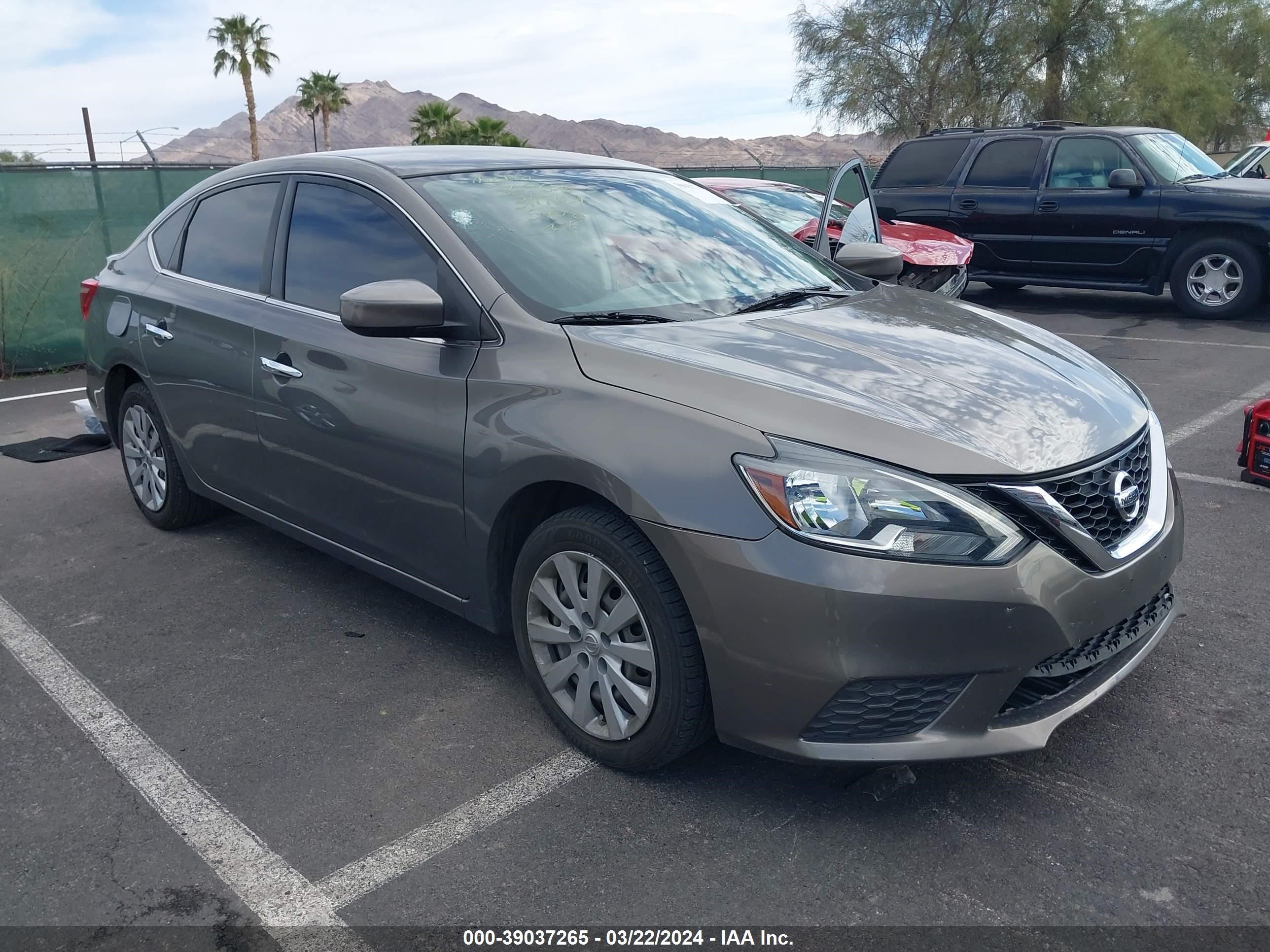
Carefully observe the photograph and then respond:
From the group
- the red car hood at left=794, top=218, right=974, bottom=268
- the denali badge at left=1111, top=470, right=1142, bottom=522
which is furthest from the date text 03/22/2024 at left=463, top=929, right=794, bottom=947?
the red car hood at left=794, top=218, right=974, bottom=268

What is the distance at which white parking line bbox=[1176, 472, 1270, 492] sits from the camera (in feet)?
16.8

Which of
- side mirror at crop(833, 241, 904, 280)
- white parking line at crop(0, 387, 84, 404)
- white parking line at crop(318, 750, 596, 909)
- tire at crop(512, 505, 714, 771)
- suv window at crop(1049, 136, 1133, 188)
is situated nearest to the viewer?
white parking line at crop(318, 750, 596, 909)

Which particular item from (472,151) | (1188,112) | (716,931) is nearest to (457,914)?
(716,931)

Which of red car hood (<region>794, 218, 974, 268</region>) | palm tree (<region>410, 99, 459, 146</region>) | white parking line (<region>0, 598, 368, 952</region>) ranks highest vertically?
palm tree (<region>410, 99, 459, 146</region>)

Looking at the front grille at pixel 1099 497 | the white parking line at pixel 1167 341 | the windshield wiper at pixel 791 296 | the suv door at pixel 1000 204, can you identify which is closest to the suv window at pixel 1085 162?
the suv door at pixel 1000 204

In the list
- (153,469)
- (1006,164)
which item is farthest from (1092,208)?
(153,469)

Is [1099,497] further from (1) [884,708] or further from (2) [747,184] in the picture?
(2) [747,184]

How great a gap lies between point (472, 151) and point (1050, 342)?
7.20 feet

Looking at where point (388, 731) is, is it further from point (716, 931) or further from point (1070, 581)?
point (1070, 581)

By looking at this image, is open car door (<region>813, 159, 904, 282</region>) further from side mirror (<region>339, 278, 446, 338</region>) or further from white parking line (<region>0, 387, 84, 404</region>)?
white parking line (<region>0, 387, 84, 404</region>)

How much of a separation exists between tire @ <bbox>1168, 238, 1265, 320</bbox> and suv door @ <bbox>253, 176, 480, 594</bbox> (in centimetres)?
935

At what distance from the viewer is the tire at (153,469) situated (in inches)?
189

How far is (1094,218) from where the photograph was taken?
35.6ft

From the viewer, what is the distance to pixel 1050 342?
347 cm
